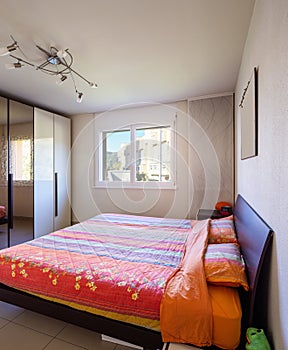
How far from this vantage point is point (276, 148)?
995 mm

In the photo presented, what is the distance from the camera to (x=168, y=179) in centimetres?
390

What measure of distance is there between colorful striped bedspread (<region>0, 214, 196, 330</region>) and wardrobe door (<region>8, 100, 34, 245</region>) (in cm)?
144

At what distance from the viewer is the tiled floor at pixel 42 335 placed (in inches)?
59.1

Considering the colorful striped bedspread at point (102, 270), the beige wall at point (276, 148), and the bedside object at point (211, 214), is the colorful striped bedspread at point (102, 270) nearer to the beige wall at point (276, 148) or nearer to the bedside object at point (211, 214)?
the beige wall at point (276, 148)

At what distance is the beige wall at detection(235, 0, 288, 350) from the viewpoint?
0.87m

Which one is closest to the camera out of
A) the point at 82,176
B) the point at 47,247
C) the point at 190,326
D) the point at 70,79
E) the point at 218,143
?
the point at 190,326

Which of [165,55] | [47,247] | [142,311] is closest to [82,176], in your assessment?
[47,247]

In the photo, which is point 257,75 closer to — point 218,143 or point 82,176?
point 218,143

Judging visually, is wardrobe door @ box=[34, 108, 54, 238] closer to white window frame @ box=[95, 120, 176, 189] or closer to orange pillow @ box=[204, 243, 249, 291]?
white window frame @ box=[95, 120, 176, 189]

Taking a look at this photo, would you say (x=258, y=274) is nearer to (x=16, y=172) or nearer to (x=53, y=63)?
(x=53, y=63)

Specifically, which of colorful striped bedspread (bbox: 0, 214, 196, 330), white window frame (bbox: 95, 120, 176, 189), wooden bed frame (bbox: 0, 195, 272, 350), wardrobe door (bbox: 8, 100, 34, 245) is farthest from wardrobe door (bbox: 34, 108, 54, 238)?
wooden bed frame (bbox: 0, 195, 272, 350)

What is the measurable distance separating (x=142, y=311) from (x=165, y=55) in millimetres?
2367

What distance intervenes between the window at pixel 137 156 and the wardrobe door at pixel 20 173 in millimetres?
1356

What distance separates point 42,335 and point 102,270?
737mm
